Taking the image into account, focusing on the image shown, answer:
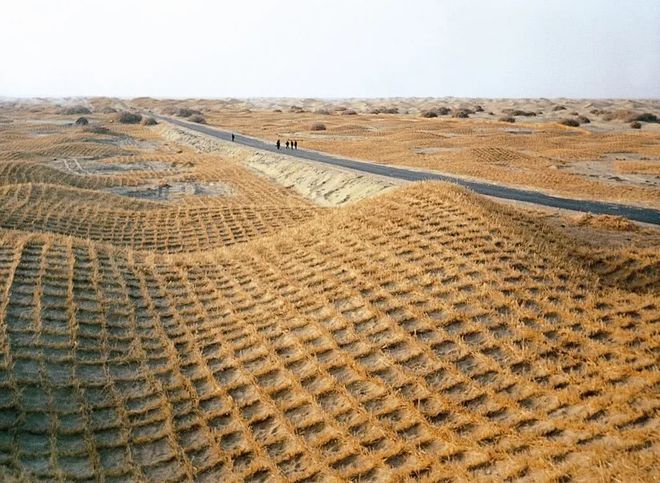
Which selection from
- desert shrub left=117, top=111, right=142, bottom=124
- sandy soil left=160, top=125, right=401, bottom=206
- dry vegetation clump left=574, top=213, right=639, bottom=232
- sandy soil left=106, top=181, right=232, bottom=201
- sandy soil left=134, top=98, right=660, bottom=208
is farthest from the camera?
desert shrub left=117, top=111, right=142, bottom=124

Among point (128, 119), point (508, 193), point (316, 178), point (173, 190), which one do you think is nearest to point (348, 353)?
point (508, 193)

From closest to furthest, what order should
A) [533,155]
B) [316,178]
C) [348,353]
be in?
1. [348,353]
2. [316,178]
3. [533,155]

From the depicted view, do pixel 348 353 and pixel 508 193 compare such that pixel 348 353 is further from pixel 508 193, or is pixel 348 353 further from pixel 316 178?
pixel 316 178

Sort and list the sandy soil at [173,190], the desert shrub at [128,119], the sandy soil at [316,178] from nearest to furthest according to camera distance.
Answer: the sandy soil at [316,178] < the sandy soil at [173,190] < the desert shrub at [128,119]

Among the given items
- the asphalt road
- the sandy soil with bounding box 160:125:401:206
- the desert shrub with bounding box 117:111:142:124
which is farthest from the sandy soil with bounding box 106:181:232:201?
the desert shrub with bounding box 117:111:142:124

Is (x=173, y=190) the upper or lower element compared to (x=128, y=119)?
lower

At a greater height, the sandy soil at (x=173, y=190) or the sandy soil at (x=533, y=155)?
the sandy soil at (x=533, y=155)

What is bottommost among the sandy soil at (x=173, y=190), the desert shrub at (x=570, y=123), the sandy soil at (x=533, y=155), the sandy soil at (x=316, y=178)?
the sandy soil at (x=173, y=190)

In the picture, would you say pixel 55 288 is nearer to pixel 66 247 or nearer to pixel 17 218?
pixel 66 247

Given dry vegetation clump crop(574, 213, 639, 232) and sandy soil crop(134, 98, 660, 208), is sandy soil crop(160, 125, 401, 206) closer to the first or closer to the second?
sandy soil crop(134, 98, 660, 208)

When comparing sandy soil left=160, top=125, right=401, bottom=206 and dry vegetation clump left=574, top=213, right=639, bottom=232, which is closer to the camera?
dry vegetation clump left=574, top=213, right=639, bottom=232

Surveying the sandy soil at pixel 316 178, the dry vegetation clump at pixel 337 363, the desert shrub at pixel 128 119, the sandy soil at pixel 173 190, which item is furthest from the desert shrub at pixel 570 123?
the desert shrub at pixel 128 119

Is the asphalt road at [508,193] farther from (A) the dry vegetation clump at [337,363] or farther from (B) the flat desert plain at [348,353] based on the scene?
(A) the dry vegetation clump at [337,363]

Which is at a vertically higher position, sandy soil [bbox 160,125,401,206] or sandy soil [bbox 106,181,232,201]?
sandy soil [bbox 160,125,401,206]
